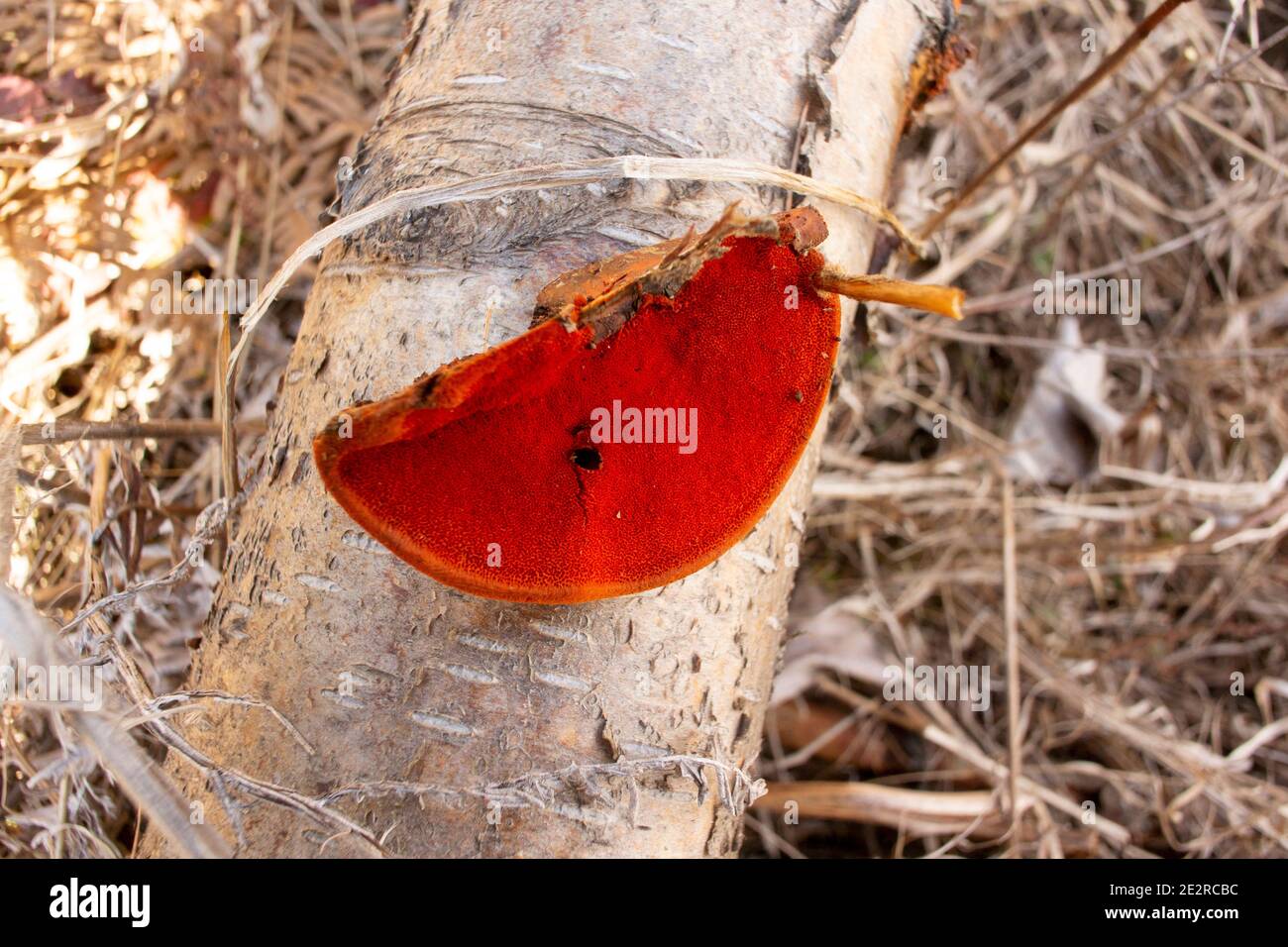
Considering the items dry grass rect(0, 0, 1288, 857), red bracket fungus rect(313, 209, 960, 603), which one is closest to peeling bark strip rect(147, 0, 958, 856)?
red bracket fungus rect(313, 209, 960, 603)

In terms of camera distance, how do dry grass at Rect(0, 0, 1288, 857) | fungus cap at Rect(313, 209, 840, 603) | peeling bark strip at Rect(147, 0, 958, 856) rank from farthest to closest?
1. dry grass at Rect(0, 0, 1288, 857)
2. peeling bark strip at Rect(147, 0, 958, 856)
3. fungus cap at Rect(313, 209, 840, 603)

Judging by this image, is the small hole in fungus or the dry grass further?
the dry grass

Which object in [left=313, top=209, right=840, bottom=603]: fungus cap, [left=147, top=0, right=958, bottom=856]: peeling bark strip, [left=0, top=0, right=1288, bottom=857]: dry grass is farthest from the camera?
[left=0, top=0, right=1288, bottom=857]: dry grass

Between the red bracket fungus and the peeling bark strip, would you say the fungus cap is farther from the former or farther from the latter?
the peeling bark strip

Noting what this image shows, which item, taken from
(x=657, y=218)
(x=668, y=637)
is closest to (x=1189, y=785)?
(x=668, y=637)

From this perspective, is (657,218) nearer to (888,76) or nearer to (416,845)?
(888,76)

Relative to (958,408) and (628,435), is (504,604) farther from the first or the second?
(958,408)

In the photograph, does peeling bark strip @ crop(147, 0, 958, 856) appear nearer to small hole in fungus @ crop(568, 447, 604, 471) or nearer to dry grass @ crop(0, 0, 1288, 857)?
small hole in fungus @ crop(568, 447, 604, 471)
